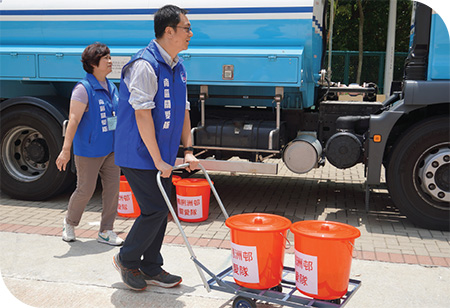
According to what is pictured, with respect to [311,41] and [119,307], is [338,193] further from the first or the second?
[119,307]

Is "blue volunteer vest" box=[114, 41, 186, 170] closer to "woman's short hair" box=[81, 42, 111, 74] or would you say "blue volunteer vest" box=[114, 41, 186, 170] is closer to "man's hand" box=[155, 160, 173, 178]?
"man's hand" box=[155, 160, 173, 178]

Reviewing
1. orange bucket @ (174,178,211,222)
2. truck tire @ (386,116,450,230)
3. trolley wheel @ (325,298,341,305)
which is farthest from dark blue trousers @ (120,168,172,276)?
truck tire @ (386,116,450,230)

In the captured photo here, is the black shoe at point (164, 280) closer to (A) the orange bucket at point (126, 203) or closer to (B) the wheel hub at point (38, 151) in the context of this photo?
(A) the orange bucket at point (126, 203)

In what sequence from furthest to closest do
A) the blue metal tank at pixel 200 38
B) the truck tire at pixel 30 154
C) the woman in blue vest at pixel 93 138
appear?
the truck tire at pixel 30 154 < the blue metal tank at pixel 200 38 < the woman in blue vest at pixel 93 138

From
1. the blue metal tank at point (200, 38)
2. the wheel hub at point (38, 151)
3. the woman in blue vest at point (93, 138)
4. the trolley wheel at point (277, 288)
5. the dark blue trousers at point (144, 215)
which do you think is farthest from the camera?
the wheel hub at point (38, 151)

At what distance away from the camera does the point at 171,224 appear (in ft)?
17.4

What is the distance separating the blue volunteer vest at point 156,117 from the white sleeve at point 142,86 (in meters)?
0.06

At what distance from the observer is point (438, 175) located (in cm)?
504

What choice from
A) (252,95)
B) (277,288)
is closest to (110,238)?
(277,288)

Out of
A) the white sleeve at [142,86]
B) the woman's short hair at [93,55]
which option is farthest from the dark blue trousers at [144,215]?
the woman's short hair at [93,55]

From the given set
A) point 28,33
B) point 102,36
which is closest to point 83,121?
point 102,36

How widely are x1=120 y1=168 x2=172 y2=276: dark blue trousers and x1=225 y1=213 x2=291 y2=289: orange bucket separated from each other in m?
0.58

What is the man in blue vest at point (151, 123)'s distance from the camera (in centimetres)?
325

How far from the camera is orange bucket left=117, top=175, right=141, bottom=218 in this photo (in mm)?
5484
